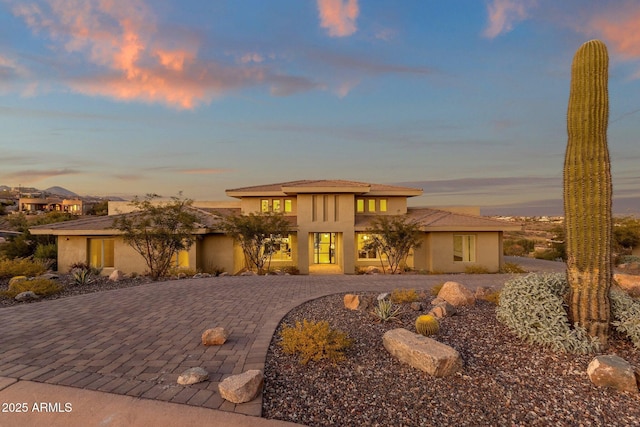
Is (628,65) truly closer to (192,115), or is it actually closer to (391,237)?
(391,237)

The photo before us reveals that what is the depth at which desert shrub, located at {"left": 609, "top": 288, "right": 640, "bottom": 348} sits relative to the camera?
505 cm

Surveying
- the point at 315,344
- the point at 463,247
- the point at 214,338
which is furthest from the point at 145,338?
the point at 463,247

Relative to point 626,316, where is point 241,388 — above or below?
below

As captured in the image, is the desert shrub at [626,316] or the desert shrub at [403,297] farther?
the desert shrub at [403,297]

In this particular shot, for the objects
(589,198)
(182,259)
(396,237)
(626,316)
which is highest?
(589,198)

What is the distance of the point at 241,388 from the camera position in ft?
11.9

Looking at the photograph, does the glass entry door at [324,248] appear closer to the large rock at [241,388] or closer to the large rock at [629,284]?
the large rock at [629,284]

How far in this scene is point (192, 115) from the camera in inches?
725

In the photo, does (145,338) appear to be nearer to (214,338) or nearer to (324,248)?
(214,338)

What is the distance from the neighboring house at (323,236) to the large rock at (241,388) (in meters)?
13.6

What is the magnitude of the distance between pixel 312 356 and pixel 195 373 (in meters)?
1.59

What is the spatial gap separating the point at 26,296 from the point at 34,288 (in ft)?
1.13

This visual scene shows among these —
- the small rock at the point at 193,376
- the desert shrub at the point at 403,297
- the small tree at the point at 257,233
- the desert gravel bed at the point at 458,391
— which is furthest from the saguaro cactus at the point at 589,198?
the small tree at the point at 257,233

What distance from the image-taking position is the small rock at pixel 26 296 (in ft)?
29.0
